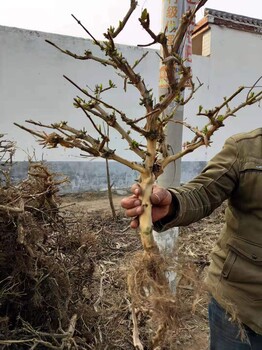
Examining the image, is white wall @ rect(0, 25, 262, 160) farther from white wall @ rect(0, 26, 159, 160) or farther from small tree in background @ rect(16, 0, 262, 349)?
small tree in background @ rect(16, 0, 262, 349)

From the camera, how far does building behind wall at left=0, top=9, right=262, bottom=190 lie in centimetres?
729

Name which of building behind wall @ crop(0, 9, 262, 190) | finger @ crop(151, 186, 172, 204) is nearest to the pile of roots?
finger @ crop(151, 186, 172, 204)

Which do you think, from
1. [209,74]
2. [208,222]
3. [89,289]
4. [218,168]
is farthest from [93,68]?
[218,168]

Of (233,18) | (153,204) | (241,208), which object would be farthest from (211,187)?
(233,18)

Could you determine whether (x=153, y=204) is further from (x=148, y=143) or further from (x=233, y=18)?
(x=233, y=18)

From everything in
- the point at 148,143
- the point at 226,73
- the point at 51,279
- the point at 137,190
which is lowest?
the point at 51,279

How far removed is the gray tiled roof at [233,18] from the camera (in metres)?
9.00

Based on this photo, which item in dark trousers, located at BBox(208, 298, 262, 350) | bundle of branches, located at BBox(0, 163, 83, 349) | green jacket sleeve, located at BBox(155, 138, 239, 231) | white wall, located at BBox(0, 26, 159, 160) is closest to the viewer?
green jacket sleeve, located at BBox(155, 138, 239, 231)

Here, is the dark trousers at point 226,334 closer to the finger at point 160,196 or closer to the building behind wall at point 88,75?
the finger at point 160,196

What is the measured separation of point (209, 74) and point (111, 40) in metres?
8.44

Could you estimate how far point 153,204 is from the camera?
1.31 meters

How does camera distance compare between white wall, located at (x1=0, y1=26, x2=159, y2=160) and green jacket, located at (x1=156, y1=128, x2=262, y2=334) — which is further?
white wall, located at (x1=0, y1=26, x2=159, y2=160)

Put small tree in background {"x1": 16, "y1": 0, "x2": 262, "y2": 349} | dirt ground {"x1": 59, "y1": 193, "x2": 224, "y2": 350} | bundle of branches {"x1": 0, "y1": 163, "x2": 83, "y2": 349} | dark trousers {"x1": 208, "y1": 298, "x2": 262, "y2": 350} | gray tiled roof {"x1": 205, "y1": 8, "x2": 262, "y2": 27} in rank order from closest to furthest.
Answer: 1. small tree in background {"x1": 16, "y1": 0, "x2": 262, "y2": 349}
2. dark trousers {"x1": 208, "y1": 298, "x2": 262, "y2": 350}
3. bundle of branches {"x1": 0, "y1": 163, "x2": 83, "y2": 349}
4. dirt ground {"x1": 59, "y1": 193, "x2": 224, "y2": 350}
5. gray tiled roof {"x1": 205, "y1": 8, "x2": 262, "y2": 27}

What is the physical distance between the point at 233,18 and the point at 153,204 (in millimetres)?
9300
